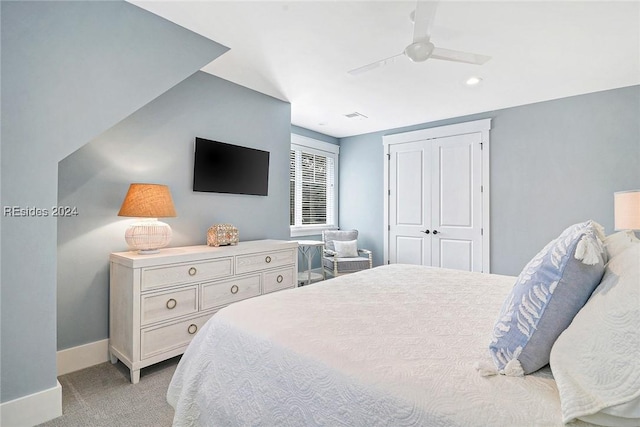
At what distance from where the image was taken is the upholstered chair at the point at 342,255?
4547mm

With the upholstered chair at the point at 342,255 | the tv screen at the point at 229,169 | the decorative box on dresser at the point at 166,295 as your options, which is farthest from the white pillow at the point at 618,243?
the upholstered chair at the point at 342,255

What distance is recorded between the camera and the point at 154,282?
2.21m

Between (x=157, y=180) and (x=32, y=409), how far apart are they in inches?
68.1

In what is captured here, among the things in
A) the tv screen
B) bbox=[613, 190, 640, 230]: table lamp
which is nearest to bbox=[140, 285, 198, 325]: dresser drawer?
the tv screen

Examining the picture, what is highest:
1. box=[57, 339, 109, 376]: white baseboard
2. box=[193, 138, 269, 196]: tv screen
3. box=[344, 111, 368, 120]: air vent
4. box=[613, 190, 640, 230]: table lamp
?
box=[344, 111, 368, 120]: air vent

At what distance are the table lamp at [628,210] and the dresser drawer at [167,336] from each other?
3.26 m

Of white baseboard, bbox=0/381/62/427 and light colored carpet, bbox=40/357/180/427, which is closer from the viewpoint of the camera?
white baseboard, bbox=0/381/62/427

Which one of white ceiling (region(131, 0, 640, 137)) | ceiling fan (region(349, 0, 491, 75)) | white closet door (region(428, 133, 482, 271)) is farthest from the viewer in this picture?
white closet door (region(428, 133, 482, 271))

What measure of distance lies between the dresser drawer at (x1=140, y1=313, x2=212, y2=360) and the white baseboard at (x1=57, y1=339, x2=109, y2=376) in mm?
556

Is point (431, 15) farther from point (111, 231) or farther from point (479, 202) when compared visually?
point (479, 202)

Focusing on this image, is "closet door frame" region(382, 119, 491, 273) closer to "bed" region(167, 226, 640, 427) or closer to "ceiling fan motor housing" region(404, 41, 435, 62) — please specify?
"ceiling fan motor housing" region(404, 41, 435, 62)

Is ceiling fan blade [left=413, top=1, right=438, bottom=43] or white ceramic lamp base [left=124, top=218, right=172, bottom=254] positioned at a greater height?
ceiling fan blade [left=413, top=1, right=438, bottom=43]

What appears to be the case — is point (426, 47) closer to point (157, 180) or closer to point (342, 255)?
point (157, 180)

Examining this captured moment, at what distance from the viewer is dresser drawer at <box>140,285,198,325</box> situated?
2178mm
